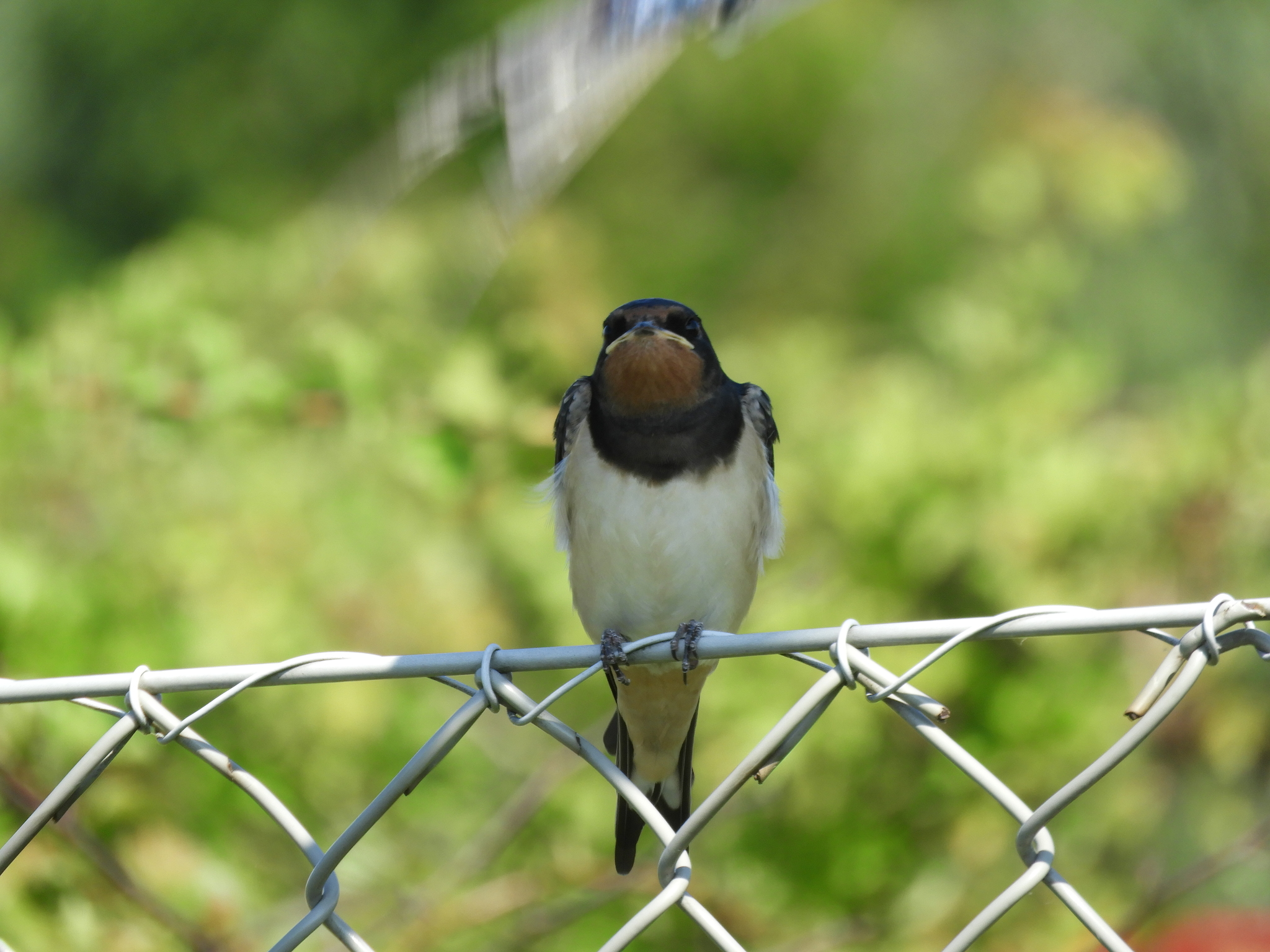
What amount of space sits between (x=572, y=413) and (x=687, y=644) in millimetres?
1258

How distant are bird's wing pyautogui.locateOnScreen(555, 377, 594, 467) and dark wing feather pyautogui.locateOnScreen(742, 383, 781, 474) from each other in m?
0.35

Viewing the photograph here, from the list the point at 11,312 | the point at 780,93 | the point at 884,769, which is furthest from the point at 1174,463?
the point at 11,312

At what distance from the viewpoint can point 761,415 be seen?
284cm

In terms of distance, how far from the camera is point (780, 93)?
24.5ft

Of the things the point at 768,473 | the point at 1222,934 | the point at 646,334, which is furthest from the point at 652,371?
the point at 1222,934

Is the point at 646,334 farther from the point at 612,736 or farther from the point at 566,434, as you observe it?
the point at 612,736

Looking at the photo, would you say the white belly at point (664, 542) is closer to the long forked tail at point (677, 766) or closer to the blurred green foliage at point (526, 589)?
the long forked tail at point (677, 766)

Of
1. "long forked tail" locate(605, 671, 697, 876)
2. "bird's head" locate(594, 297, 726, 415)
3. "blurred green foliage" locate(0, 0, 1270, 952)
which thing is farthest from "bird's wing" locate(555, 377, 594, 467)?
"long forked tail" locate(605, 671, 697, 876)

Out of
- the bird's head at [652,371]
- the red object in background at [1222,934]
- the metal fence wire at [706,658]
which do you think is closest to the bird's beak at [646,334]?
the bird's head at [652,371]

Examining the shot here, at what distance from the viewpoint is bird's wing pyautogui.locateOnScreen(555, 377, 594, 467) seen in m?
2.78

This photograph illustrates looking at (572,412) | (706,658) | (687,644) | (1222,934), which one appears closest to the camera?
(706,658)

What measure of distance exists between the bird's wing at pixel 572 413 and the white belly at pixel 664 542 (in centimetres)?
7

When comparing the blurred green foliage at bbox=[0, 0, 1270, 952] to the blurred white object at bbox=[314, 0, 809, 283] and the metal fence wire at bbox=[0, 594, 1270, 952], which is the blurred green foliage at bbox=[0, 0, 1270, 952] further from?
the metal fence wire at bbox=[0, 594, 1270, 952]

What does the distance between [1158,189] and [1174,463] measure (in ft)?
8.72
